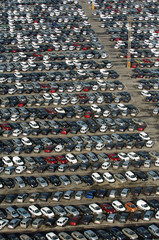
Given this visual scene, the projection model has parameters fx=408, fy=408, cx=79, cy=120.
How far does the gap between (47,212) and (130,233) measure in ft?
41.8

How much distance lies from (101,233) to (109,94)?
45749mm

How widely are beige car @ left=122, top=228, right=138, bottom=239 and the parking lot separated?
0.14 metres

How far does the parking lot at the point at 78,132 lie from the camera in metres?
61.3

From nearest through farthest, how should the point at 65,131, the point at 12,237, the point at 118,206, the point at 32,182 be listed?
the point at 12,237
the point at 118,206
the point at 32,182
the point at 65,131

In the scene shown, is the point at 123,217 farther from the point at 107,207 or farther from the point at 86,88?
the point at 86,88

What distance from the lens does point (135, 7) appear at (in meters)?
169

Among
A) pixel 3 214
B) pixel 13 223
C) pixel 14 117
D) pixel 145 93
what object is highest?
pixel 145 93

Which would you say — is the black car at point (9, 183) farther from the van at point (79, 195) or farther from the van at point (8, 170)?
the van at point (79, 195)

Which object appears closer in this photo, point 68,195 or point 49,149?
point 68,195

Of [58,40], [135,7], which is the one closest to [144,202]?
[58,40]

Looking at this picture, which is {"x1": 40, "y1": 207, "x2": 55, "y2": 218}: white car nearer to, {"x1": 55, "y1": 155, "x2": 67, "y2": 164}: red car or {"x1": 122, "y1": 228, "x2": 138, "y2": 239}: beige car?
{"x1": 122, "y1": 228, "x2": 138, "y2": 239}: beige car

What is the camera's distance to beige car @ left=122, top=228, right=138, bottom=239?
57.2 metres

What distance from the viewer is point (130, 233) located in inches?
2266

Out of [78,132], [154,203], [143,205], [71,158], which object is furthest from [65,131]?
[154,203]
